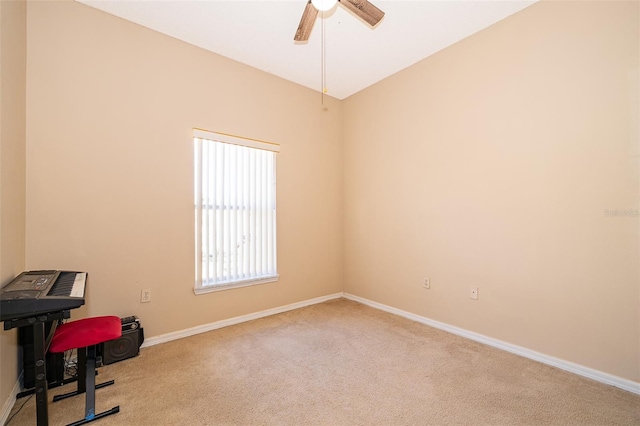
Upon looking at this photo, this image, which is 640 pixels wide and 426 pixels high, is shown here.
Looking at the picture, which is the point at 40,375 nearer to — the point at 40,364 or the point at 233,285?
the point at 40,364

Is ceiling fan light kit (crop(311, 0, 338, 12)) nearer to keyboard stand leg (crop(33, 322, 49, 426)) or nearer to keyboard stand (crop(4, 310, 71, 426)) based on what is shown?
keyboard stand (crop(4, 310, 71, 426))

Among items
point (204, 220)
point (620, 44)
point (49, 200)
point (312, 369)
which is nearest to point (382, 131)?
point (620, 44)

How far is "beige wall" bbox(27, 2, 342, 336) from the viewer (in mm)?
2201

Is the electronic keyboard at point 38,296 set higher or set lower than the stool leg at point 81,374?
higher

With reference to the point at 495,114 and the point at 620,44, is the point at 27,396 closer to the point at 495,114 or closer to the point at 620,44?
the point at 495,114

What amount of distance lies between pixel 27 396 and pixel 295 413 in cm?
173

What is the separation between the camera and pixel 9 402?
171 centimetres

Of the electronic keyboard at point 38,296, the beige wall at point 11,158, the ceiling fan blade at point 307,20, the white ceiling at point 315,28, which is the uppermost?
the white ceiling at point 315,28

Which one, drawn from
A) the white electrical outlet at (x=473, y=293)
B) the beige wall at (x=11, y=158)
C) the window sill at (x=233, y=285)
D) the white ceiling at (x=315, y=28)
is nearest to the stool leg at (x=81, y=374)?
the beige wall at (x=11, y=158)

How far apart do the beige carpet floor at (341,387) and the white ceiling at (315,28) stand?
287 centimetres

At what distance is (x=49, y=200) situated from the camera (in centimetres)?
220

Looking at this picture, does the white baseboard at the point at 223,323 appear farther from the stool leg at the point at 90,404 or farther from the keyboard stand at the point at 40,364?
the keyboard stand at the point at 40,364

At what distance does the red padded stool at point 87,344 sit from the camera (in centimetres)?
164

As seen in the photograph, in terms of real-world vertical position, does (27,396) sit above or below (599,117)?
below
